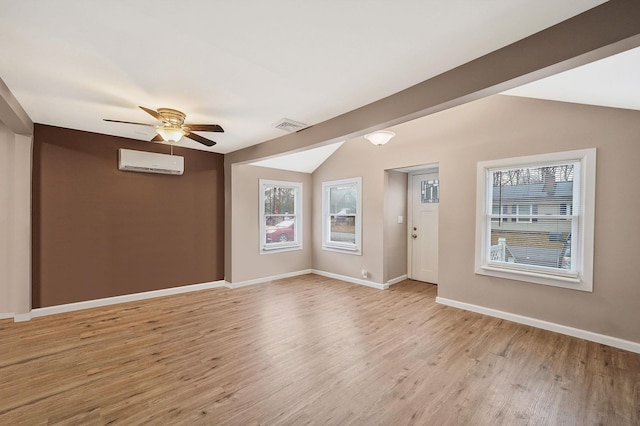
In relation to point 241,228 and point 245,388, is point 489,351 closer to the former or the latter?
point 245,388

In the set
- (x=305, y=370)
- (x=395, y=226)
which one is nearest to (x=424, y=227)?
(x=395, y=226)

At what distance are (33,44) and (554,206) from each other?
5.15 m

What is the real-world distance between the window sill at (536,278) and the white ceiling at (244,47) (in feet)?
9.07

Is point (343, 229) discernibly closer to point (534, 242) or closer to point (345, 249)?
point (345, 249)

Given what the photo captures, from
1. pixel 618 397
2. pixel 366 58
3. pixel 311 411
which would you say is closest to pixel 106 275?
pixel 311 411

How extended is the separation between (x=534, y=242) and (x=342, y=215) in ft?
10.7

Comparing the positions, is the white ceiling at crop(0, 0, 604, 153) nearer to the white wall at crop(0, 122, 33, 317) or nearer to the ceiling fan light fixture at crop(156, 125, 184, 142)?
the ceiling fan light fixture at crop(156, 125, 184, 142)

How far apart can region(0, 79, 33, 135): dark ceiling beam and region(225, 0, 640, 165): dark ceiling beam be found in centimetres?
328

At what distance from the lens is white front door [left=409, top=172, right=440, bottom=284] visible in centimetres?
528

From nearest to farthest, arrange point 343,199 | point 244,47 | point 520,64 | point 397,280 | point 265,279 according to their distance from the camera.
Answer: point 520,64
point 244,47
point 397,280
point 265,279
point 343,199

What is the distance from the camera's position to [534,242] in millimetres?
3486

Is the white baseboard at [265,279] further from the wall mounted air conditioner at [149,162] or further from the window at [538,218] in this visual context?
the window at [538,218]

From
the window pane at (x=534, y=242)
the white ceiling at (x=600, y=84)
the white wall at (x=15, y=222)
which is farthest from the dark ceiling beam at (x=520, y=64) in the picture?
the white wall at (x=15, y=222)

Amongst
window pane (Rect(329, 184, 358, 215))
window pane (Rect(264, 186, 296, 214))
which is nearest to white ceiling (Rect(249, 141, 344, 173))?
window pane (Rect(264, 186, 296, 214))
